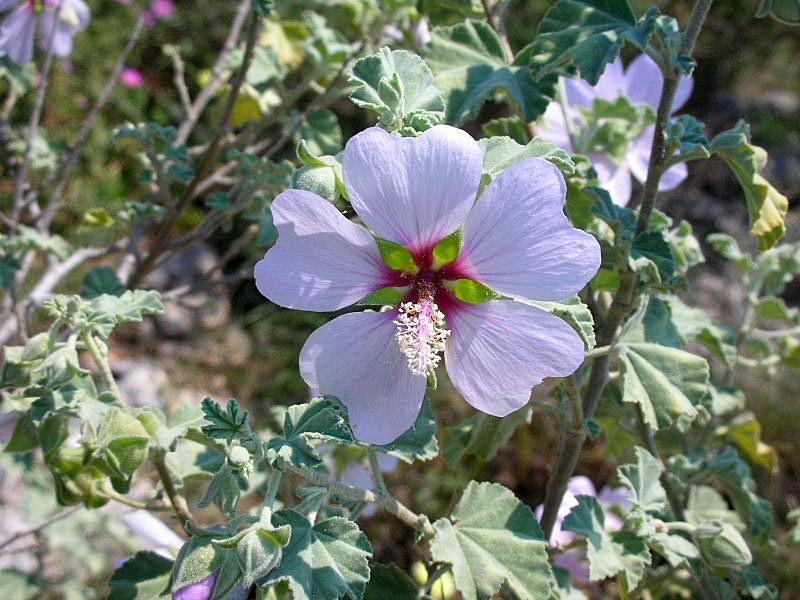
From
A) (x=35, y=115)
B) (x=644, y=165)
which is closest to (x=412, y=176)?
(x=644, y=165)

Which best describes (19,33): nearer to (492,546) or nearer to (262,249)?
(262,249)

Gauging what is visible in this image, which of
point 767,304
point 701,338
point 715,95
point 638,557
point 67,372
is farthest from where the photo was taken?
point 715,95

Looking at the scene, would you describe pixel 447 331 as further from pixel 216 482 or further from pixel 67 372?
pixel 67 372

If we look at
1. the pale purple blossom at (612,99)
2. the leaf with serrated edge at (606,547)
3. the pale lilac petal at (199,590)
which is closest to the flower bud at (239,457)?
the pale lilac petal at (199,590)

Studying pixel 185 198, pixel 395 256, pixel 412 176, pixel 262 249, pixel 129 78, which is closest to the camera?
pixel 412 176

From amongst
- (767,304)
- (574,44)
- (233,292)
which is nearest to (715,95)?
(233,292)

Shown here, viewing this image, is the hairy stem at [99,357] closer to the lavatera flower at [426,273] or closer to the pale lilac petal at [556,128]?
the lavatera flower at [426,273]

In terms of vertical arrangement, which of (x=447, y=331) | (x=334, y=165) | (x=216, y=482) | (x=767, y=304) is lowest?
(x=767, y=304)
